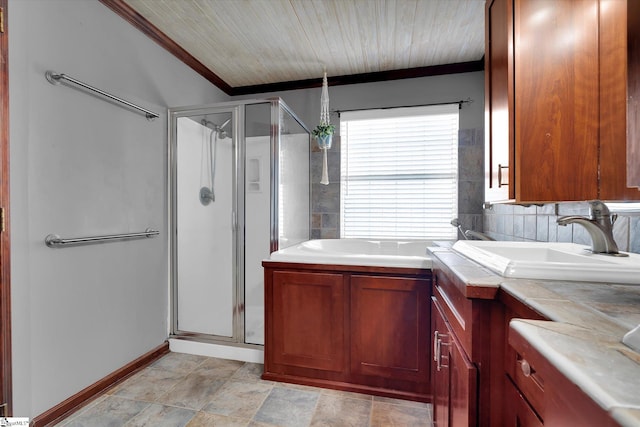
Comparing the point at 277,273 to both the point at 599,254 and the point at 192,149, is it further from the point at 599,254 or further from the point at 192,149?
the point at 599,254

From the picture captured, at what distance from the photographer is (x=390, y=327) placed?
1.69 metres

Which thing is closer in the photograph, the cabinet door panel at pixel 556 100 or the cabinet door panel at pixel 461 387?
the cabinet door panel at pixel 461 387

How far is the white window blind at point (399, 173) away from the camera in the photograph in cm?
272

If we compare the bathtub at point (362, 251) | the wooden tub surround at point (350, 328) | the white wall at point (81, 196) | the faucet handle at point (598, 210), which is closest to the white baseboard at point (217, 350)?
the white wall at point (81, 196)

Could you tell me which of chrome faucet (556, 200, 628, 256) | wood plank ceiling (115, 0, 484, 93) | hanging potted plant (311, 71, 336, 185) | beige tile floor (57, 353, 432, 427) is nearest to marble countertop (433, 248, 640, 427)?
chrome faucet (556, 200, 628, 256)

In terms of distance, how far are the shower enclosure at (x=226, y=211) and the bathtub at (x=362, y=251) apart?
1.16 ft

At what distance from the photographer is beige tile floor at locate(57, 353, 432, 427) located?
1.52m

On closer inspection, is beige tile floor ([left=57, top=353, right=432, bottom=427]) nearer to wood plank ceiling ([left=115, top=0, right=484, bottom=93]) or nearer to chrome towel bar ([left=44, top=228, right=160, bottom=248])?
chrome towel bar ([left=44, top=228, right=160, bottom=248])

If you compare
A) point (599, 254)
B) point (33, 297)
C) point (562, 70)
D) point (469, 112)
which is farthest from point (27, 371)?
point (469, 112)

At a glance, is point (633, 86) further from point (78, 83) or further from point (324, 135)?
point (78, 83)

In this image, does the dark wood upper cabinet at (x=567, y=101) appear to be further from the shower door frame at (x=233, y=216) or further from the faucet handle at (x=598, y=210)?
the shower door frame at (x=233, y=216)

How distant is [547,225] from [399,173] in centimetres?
139

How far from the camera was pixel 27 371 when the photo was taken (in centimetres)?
140

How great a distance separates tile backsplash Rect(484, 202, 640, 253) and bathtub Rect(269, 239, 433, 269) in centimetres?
56
